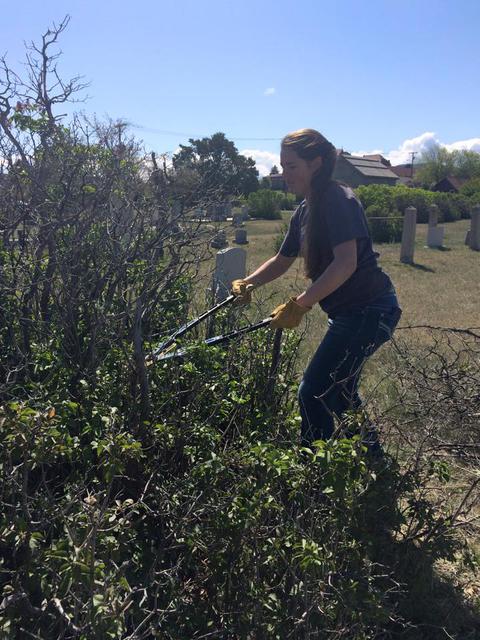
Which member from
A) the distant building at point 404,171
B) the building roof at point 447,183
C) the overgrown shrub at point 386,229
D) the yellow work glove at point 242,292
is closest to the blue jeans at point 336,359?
the yellow work glove at point 242,292

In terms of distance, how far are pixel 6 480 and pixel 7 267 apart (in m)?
1.51

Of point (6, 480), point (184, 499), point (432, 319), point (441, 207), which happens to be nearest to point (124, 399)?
point (184, 499)

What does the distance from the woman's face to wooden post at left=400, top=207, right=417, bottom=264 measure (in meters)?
12.7

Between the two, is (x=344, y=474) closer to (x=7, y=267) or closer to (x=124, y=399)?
(x=124, y=399)

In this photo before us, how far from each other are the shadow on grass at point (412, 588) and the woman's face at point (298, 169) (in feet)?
4.64

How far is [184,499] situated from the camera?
2.19 m

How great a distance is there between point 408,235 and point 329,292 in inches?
515

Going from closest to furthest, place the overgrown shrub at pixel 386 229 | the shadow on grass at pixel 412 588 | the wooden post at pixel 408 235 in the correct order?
the shadow on grass at pixel 412 588 < the wooden post at pixel 408 235 < the overgrown shrub at pixel 386 229

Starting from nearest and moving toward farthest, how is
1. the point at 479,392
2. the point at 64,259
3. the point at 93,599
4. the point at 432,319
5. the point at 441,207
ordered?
1. the point at 93,599
2. the point at 64,259
3. the point at 479,392
4. the point at 432,319
5. the point at 441,207

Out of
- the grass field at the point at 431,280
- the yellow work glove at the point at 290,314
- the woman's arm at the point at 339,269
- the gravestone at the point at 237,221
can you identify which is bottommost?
the grass field at the point at 431,280

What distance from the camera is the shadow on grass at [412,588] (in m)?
2.22

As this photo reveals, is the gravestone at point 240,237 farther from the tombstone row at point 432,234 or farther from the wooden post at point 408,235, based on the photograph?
the wooden post at point 408,235

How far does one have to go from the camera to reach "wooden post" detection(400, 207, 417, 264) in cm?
1502

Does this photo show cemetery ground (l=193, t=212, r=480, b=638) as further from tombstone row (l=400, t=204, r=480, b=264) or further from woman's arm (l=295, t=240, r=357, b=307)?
woman's arm (l=295, t=240, r=357, b=307)
